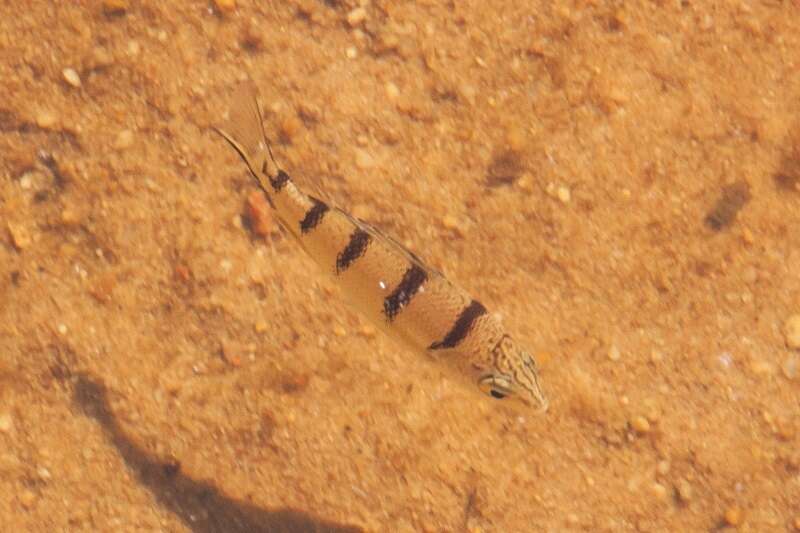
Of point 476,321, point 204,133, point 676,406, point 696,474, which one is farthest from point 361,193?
point 696,474

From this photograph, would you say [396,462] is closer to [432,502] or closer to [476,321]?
[432,502]

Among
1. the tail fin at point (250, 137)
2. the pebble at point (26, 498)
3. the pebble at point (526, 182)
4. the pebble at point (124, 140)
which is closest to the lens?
the tail fin at point (250, 137)

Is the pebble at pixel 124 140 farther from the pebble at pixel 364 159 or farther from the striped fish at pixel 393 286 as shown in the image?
the pebble at pixel 364 159

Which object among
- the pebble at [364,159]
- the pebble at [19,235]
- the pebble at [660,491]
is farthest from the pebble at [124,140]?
the pebble at [660,491]

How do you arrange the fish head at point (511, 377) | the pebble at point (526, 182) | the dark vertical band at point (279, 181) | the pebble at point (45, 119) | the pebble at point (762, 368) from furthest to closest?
1. the pebble at point (526, 182)
2. the pebble at point (762, 368)
3. the pebble at point (45, 119)
4. the fish head at point (511, 377)
5. the dark vertical band at point (279, 181)

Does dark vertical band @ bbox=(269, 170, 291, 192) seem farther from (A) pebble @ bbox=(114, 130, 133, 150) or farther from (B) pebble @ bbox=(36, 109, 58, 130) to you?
(B) pebble @ bbox=(36, 109, 58, 130)

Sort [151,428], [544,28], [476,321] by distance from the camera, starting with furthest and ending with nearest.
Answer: [544,28], [151,428], [476,321]
